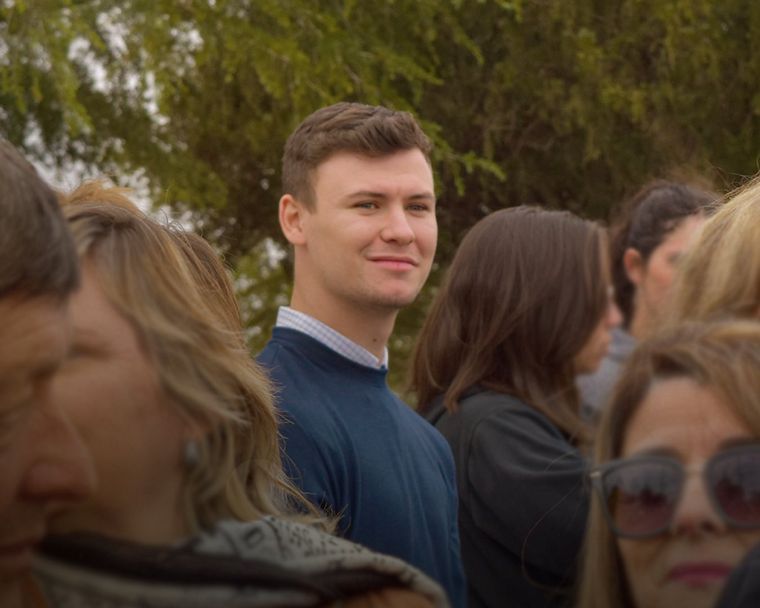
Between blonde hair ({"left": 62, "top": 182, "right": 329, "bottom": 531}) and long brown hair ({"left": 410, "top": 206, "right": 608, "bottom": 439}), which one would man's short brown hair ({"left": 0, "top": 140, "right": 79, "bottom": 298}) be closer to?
blonde hair ({"left": 62, "top": 182, "right": 329, "bottom": 531})

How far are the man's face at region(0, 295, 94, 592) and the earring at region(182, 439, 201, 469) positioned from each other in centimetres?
11

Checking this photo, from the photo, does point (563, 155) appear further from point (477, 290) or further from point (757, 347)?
point (757, 347)

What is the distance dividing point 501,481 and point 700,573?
6.05 feet

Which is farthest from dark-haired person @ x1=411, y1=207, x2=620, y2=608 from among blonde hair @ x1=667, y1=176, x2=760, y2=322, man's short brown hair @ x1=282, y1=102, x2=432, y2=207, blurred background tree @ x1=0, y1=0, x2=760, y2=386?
blurred background tree @ x1=0, y1=0, x2=760, y2=386

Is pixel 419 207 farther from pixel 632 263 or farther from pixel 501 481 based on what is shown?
pixel 501 481

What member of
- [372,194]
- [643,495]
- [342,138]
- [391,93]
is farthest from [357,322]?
[391,93]

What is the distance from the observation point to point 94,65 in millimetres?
10516

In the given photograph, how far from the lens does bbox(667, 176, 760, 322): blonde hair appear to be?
1.34 meters

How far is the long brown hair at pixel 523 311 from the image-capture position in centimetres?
307

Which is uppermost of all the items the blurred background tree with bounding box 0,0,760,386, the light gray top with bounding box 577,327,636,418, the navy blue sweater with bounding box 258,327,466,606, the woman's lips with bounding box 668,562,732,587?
the blurred background tree with bounding box 0,0,760,386

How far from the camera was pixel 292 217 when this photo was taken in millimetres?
3508

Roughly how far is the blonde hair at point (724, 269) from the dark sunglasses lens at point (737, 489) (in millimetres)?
273

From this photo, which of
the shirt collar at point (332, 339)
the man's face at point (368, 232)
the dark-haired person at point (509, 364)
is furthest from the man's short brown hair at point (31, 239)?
the man's face at point (368, 232)

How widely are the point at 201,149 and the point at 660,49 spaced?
3851 millimetres
